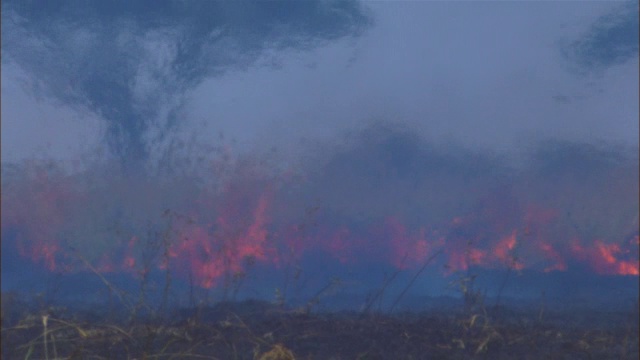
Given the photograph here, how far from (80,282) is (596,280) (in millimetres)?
10129

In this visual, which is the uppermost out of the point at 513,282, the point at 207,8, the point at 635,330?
the point at 207,8

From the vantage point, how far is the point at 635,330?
6176 millimetres

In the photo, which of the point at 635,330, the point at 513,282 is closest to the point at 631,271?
the point at 513,282

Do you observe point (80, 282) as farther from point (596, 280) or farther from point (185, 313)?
point (596, 280)

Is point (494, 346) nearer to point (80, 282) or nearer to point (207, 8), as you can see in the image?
point (207, 8)

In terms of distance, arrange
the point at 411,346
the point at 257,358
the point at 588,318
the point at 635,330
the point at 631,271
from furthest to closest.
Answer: the point at 631,271 → the point at 588,318 → the point at 635,330 → the point at 411,346 → the point at 257,358

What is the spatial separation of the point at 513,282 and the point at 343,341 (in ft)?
30.0

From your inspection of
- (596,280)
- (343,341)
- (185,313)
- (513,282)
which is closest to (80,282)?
(185,313)

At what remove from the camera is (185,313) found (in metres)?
6.54

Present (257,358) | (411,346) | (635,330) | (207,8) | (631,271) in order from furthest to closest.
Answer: (631,271) < (207,8) < (635,330) < (411,346) < (257,358)

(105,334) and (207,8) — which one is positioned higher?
(207,8)

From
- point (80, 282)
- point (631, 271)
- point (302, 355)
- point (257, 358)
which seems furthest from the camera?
point (631, 271)

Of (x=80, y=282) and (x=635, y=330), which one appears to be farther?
(x=80, y=282)

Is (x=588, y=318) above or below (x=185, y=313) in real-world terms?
above
